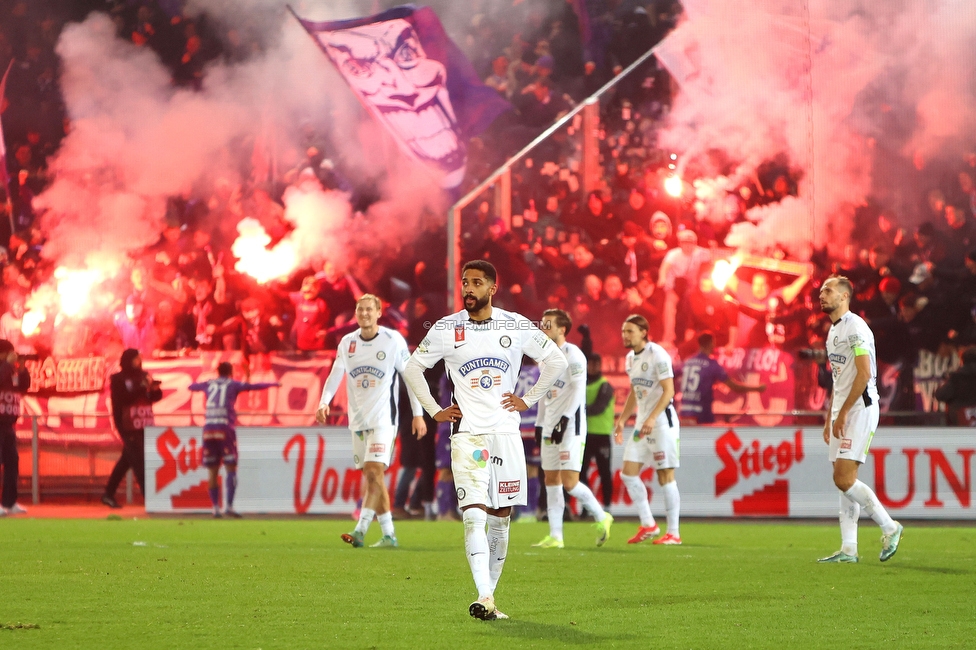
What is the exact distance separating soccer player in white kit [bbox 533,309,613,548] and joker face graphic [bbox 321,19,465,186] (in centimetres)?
931

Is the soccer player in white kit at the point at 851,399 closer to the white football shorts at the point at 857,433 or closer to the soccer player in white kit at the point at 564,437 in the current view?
the white football shorts at the point at 857,433

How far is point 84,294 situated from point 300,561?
509 inches

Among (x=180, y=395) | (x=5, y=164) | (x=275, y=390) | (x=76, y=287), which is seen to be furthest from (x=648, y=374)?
(x=5, y=164)

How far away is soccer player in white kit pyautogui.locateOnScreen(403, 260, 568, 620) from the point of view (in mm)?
6359

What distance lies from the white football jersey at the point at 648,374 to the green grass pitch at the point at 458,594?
133 centimetres

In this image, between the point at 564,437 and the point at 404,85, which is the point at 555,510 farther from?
the point at 404,85

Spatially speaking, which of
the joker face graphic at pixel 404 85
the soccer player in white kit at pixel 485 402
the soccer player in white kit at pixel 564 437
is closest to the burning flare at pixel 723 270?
the joker face graphic at pixel 404 85

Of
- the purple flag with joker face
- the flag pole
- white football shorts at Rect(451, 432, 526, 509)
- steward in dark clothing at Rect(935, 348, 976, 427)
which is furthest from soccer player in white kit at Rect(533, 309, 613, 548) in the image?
the flag pole

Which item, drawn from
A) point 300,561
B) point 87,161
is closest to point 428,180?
point 87,161

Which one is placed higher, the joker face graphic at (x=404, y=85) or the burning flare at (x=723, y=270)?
the joker face graphic at (x=404, y=85)

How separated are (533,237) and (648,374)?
808cm

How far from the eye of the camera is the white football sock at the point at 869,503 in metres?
9.25

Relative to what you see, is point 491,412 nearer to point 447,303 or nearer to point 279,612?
point 279,612

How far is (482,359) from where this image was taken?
255 inches
